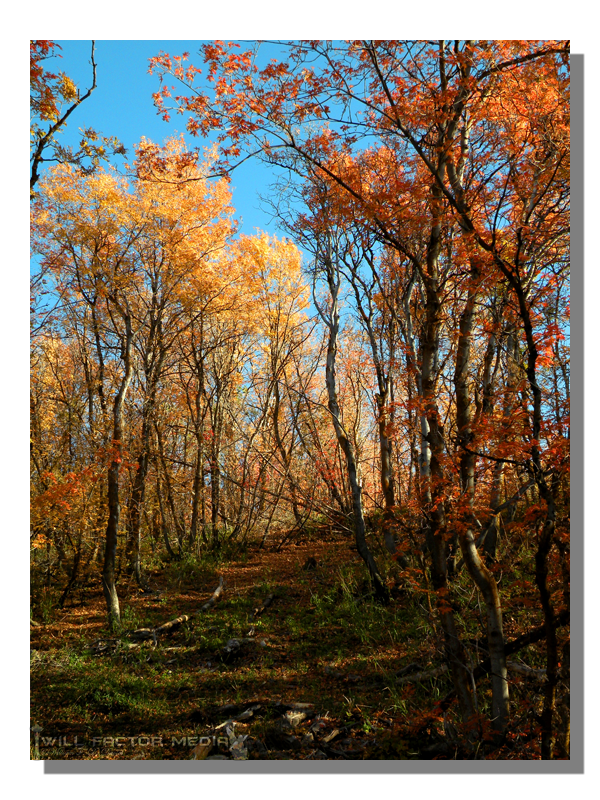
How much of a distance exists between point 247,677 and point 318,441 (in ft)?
14.4

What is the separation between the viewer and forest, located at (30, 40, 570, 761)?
2.42m

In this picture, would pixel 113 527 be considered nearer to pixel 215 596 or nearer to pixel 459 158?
pixel 215 596

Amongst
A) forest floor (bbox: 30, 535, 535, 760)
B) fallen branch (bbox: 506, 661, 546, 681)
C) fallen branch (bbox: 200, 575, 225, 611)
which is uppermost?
fallen branch (bbox: 506, 661, 546, 681)

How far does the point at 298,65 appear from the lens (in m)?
2.82

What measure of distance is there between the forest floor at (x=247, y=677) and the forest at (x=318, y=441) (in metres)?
0.02

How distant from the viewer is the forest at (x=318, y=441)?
95.2 inches

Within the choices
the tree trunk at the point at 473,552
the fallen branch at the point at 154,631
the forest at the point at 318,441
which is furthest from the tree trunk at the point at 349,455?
the tree trunk at the point at 473,552

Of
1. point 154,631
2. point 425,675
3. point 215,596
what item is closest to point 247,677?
point 425,675

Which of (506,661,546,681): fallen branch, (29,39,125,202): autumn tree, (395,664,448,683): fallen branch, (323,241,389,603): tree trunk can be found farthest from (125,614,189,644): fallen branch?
(29,39,125,202): autumn tree

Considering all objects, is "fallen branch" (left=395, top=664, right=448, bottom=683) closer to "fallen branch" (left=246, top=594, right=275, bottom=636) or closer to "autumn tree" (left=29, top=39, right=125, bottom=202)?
"fallen branch" (left=246, top=594, right=275, bottom=636)

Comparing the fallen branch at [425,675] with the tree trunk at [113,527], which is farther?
the tree trunk at [113,527]

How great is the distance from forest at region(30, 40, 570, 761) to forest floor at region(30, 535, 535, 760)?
0.02m

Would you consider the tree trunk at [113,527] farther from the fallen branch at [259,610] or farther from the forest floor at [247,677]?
the fallen branch at [259,610]
